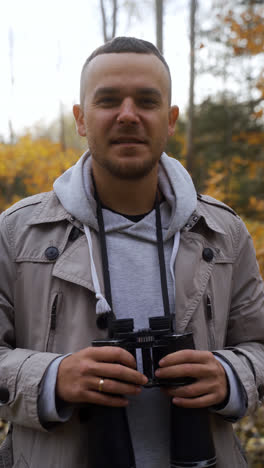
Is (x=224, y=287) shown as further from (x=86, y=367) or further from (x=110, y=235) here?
(x=86, y=367)

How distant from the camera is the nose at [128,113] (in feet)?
6.28

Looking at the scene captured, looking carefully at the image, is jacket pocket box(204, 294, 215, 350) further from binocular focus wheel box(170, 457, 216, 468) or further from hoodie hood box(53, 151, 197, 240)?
binocular focus wheel box(170, 457, 216, 468)

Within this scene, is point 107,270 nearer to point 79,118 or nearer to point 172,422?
point 172,422

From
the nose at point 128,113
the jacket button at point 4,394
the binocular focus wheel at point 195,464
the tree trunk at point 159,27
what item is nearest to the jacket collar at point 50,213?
the nose at point 128,113

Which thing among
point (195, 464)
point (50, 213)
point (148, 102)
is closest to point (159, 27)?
point (148, 102)

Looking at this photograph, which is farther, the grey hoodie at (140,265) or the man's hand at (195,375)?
the grey hoodie at (140,265)

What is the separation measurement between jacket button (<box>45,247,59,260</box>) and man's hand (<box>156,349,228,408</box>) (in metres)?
0.63

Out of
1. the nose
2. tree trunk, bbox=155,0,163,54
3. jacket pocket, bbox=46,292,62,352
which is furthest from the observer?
tree trunk, bbox=155,0,163,54

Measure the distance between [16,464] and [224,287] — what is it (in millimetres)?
1162

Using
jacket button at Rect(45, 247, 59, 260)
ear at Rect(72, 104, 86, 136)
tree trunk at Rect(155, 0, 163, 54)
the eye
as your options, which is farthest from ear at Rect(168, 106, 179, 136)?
tree trunk at Rect(155, 0, 163, 54)

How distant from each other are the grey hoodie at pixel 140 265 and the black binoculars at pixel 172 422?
0.18 meters

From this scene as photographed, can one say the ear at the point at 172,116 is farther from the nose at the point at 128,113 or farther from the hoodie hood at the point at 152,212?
the nose at the point at 128,113

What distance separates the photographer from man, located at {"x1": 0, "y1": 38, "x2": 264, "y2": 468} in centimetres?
163

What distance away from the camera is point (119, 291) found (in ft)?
6.30
